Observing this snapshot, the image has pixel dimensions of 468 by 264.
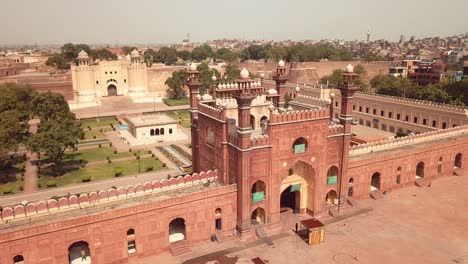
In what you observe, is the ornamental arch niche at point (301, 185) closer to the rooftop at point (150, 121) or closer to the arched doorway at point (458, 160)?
the arched doorway at point (458, 160)

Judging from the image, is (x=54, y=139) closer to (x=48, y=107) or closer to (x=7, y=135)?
(x=7, y=135)

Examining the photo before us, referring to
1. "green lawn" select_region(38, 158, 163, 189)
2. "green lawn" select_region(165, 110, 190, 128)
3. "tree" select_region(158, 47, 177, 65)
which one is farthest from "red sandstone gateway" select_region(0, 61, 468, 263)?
"tree" select_region(158, 47, 177, 65)

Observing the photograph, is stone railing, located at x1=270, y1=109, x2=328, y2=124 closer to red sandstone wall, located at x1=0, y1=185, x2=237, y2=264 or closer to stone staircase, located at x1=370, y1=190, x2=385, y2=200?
red sandstone wall, located at x1=0, y1=185, x2=237, y2=264

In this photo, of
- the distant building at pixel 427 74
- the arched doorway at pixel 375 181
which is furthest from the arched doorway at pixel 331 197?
the distant building at pixel 427 74

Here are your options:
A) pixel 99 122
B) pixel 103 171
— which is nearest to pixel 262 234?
pixel 103 171

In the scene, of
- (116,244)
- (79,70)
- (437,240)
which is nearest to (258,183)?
(116,244)
